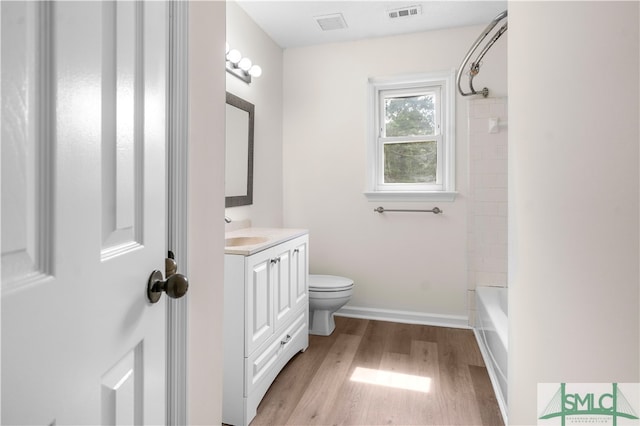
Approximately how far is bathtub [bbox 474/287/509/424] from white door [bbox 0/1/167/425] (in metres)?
1.75

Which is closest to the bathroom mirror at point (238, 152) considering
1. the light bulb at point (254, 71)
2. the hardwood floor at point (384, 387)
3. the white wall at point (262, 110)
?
the white wall at point (262, 110)

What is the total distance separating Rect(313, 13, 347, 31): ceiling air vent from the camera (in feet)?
9.18

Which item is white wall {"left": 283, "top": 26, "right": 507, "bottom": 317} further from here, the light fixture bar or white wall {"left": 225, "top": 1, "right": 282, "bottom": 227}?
the light fixture bar

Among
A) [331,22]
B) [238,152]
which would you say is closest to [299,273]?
[238,152]

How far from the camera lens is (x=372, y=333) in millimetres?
2914

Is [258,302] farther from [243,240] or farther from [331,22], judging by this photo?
[331,22]

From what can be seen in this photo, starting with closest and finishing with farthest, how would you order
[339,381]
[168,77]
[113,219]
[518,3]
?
[113,219], [168,77], [518,3], [339,381]

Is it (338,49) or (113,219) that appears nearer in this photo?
(113,219)

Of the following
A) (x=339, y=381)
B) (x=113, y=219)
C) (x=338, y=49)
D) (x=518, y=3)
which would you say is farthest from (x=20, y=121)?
(x=338, y=49)

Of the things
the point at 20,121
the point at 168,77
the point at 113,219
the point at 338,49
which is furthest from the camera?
the point at 338,49

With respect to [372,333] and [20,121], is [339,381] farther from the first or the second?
[20,121]

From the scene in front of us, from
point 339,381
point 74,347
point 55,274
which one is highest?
point 55,274

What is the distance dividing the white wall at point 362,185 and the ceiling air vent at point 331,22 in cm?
28

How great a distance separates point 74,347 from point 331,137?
9.66ft
